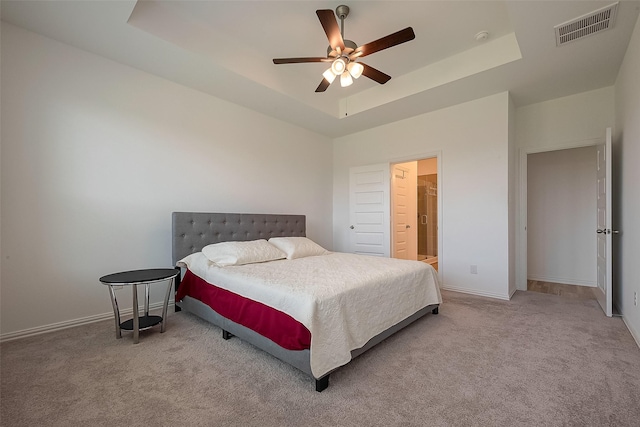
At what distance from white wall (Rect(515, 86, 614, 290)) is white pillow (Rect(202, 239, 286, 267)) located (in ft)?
11.8

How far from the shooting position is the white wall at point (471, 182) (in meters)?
3.61

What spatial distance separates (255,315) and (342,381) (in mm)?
756

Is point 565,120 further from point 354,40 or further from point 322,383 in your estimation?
point 322,383

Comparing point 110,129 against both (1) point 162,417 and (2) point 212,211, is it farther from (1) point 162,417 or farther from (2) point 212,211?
(1) point 162,417

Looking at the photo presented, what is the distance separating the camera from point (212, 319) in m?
2.56

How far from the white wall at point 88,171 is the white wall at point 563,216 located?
5.11 m

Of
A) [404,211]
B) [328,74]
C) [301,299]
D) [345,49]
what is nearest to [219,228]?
[301,299]

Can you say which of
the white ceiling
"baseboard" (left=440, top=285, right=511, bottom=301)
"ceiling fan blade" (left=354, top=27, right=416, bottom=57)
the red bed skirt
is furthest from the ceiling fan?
"baseboard" (left=440, top=285, right=511, bottom=301)

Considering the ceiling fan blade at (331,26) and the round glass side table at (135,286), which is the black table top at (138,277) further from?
the ceiling fan blade at (331,26)

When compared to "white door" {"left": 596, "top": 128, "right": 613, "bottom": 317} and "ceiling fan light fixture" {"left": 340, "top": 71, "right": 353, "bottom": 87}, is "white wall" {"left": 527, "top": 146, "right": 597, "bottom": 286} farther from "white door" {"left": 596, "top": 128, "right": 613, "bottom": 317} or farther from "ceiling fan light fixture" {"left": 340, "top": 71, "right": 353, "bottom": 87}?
"ceiling fan light fixture" {"left": 340, "top": 71, "right": 353, "bottom": 87}

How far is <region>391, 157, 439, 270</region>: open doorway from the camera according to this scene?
5016 mm

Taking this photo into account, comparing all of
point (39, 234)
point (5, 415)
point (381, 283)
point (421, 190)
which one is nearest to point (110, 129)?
point (39, 234)

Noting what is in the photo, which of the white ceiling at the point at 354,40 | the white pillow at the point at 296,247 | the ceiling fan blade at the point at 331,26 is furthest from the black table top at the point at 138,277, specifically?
the ceiling fan blade at the point at 331,26

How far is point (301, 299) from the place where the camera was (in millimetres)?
1787
